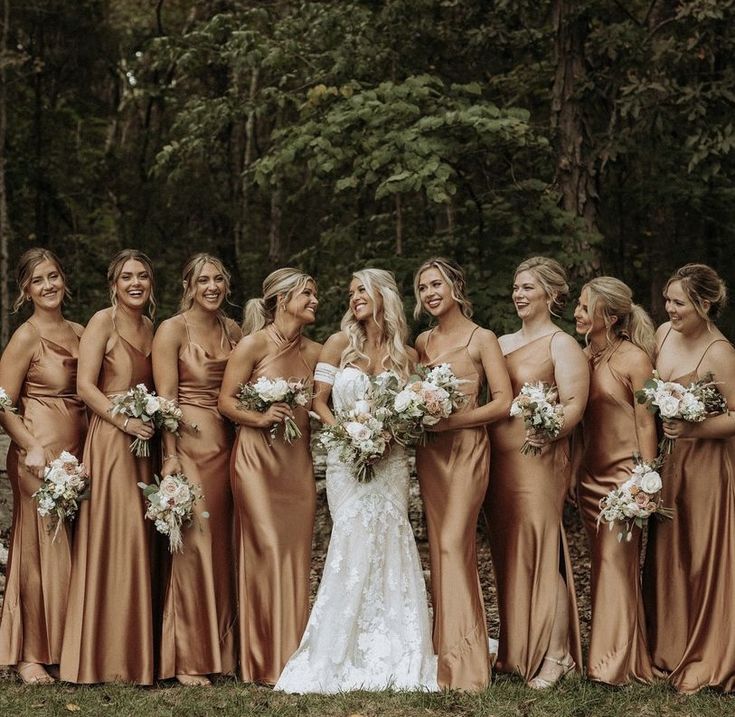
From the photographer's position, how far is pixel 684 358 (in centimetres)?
620

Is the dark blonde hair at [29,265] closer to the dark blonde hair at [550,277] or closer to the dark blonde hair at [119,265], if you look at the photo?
the dark blonde hair at [119,265]

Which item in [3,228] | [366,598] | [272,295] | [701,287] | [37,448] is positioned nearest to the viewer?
[701,287]

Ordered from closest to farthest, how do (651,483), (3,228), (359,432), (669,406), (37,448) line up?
1. (669,406)
2. (651,483)
3. (359,432)
4. (37,448)
5. (3,228)

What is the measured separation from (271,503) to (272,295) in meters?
→ 1.40

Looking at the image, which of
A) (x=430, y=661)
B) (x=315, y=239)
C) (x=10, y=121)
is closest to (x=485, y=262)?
(x=430, y=661)

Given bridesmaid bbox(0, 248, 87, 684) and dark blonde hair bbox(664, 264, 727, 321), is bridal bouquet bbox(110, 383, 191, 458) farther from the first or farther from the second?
dark blonde hair bbox(664, 264, 727, 321)

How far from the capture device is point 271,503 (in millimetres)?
6480

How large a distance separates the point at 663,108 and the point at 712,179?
1315 millimetres

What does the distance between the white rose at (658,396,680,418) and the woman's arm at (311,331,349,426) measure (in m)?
2.09

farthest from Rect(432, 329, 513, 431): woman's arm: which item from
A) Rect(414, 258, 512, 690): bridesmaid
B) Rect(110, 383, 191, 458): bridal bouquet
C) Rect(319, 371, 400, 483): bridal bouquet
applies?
Rect(110, 383, 191, 458): bridal bouquet

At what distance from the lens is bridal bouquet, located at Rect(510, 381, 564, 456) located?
19.0 ft

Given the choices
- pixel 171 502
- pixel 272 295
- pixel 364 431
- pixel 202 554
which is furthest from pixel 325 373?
pixel 202 554

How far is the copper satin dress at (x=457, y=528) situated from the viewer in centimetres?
605

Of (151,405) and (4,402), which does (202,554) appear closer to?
(151,405)
